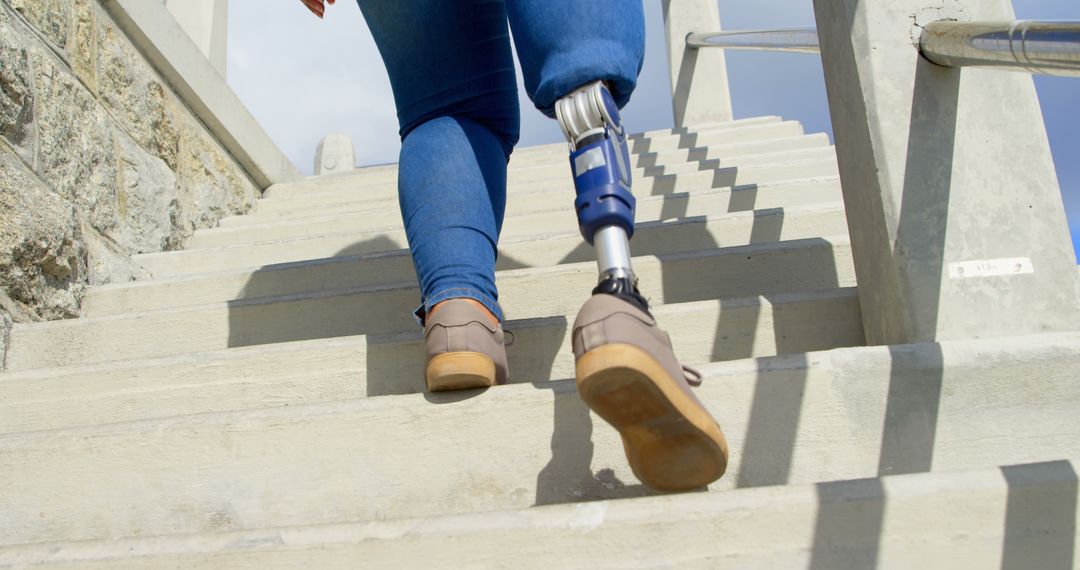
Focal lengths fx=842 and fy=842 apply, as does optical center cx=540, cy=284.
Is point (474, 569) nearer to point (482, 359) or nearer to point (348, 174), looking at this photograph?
point (482, 359)

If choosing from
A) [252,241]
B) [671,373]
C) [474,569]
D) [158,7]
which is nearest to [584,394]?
[671,373]

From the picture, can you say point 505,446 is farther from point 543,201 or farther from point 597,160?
point 543,201

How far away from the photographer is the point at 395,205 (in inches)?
117

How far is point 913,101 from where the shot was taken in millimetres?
1292

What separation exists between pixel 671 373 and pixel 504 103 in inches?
25.4

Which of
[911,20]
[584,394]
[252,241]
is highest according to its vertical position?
[252,241]

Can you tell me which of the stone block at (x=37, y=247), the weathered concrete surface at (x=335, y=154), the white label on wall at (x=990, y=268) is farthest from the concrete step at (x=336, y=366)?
the weathered concrete surface at (x=335, y=154)

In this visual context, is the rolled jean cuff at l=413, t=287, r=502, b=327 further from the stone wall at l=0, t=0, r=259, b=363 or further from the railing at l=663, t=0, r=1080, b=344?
the stone wall at l=0, t=0, r=259, b=363

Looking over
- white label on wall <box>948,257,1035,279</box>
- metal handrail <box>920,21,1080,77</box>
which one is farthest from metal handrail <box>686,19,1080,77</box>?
white label on wall <box>948,257,1035,279</box>

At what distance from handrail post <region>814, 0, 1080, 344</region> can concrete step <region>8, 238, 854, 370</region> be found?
365 mm

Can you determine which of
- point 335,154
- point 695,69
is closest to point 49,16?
point 695,69

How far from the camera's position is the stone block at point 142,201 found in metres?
2.38

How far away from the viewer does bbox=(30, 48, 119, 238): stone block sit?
2014 millimetres

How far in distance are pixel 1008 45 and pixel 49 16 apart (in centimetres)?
214
